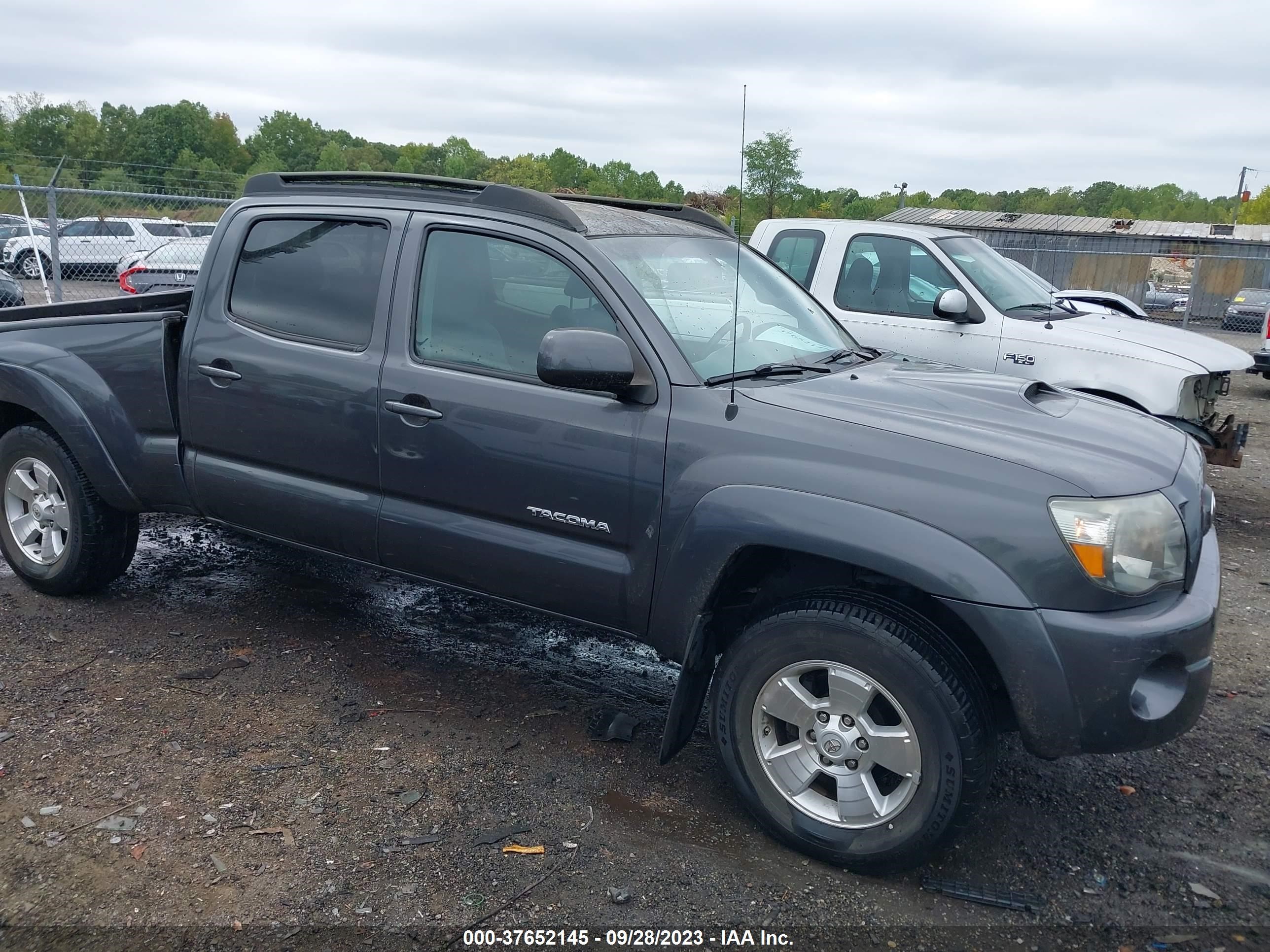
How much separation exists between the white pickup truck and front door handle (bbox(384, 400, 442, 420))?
4363 millimetres

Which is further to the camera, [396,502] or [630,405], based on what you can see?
[396,502]

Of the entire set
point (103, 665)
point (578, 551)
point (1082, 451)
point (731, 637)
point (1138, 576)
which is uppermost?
point (1082, 451)

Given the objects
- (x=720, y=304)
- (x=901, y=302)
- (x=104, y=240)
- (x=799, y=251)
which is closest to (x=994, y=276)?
(x=901, y=302)

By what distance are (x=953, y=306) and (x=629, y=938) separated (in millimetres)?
5313

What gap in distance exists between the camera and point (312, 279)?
4211 mm

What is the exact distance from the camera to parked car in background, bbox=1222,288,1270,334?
2164 cm

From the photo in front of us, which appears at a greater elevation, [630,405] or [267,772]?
[630,405]

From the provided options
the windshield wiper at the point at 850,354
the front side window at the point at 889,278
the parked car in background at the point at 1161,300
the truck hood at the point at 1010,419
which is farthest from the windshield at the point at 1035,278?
the parked car in background at the point at 1161,300

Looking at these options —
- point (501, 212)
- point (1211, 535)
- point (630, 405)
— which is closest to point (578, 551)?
point (630, 405)

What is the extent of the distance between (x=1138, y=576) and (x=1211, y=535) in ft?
2.93

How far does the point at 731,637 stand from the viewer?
344 centimetres

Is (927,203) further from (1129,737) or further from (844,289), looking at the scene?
(1129,737)

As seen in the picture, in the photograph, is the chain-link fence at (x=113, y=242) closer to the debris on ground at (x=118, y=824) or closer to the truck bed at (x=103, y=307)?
the truck bed at (x=103, y=307)

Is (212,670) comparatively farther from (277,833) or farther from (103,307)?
(103,307)
